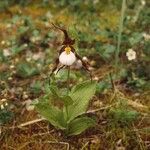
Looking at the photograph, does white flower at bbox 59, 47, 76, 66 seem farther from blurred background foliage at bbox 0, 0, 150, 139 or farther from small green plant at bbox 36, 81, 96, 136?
small green plant at bbox 36, 81, 96, 136

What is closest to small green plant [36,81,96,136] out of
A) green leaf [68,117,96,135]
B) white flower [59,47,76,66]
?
green leaf [68,117,96,135]

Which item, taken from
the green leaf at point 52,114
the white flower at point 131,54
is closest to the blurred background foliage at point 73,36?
the white flower at point 131,54

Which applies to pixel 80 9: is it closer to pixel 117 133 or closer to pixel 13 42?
A: pixel 13 42

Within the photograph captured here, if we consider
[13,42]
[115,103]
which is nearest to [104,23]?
[13,42]

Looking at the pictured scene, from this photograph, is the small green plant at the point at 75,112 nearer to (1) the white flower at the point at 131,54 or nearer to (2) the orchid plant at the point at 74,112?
(2) the orchid plant at the point at 74,112

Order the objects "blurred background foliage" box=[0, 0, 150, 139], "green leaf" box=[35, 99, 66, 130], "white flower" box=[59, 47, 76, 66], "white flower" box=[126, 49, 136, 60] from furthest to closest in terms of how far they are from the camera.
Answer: "white flower" box=[126, 49, 136, 60] → "blurred background foliage" box=[0, 0, 150, 139] → "green leaf" box=[35, 99, 66, 130] → "white flower" box=[59, 47, 76, 66]

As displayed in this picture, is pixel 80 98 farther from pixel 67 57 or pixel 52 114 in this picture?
pixel 67 57
